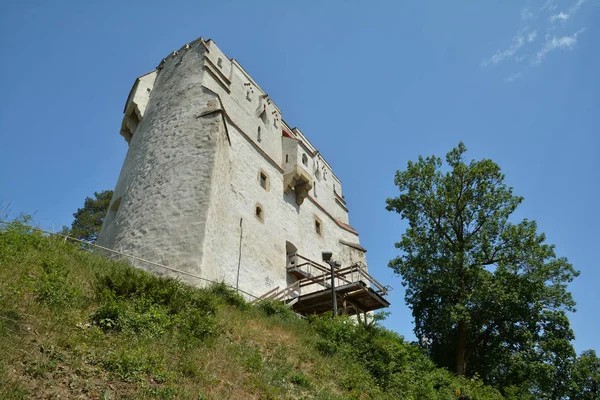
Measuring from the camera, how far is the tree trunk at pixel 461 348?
21.3 metres

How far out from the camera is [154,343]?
9.43 meters

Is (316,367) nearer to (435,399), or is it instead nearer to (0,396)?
(435,399)

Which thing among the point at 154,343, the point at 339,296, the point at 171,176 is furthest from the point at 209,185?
the point at 154,343

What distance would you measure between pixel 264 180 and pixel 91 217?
15.5m

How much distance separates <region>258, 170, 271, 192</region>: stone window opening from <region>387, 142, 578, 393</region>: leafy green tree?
6737mm

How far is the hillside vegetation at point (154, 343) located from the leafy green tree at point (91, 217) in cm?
1962

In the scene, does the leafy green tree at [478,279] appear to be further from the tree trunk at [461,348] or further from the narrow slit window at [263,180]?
the narrow slit window at [263,180]

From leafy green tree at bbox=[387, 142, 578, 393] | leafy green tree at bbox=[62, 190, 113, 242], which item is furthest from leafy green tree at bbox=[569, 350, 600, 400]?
leafy green tree at bbox=[62, 190, 113, 242]


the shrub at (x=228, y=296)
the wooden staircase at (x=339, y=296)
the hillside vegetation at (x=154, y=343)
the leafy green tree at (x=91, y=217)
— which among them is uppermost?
the leafy green tree at (x=91, y=217)

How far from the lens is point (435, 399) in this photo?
14117 mm

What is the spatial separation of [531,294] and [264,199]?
12506 millimetres

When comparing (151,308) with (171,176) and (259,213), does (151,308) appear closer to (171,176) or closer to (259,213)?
(171,176)

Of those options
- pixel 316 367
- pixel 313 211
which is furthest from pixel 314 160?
pixel 316 367

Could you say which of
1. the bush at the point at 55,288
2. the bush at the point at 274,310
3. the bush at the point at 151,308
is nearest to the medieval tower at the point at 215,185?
the bush at the point at 274,310
